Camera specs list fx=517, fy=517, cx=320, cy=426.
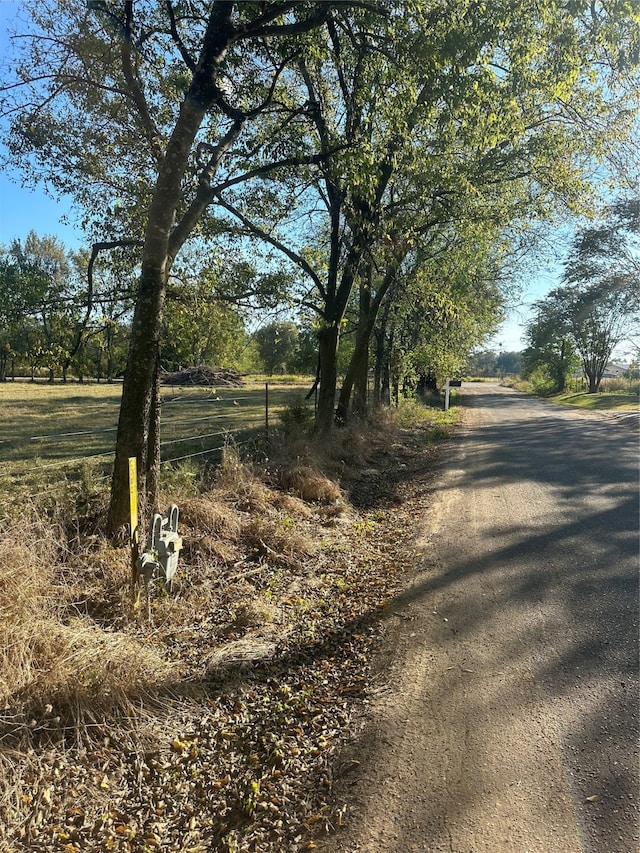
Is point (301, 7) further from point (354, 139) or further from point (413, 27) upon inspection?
point (354, 139)

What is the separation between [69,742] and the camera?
108 inches

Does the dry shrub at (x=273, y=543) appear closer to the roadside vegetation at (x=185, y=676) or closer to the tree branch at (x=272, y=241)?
the roadside vegetation at (x=185, y=676)

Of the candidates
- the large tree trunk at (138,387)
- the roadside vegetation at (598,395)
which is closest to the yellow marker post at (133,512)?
the large tree trunk at (138,387)

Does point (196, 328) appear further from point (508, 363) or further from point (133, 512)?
point (508, 363)

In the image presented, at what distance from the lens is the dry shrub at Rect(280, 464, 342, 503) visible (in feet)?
25.4

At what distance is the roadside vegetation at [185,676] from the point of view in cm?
247

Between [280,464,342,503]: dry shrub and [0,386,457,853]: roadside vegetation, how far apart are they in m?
1.34

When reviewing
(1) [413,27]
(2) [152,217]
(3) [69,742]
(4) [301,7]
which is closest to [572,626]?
(3) [69,742]

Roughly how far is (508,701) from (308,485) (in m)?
4.82

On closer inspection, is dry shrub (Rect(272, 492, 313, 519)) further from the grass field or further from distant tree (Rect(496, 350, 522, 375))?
distant tree (Rect(496, 350, 522, 375))

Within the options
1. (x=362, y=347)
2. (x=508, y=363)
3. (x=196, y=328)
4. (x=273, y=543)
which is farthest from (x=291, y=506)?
(x=508, y=363)

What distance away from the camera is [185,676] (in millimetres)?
3486

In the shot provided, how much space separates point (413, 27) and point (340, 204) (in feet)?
15.7

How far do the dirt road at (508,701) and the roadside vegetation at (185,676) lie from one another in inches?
11.4
